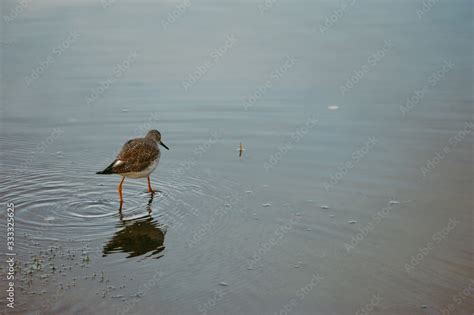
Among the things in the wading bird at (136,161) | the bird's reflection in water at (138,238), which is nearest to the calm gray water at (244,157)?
the bird's reflection in water at (138,238)

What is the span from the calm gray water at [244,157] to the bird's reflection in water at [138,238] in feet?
0.08

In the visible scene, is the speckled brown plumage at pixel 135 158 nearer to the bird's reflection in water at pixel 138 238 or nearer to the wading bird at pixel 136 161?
the wading bird at pixel 136 161

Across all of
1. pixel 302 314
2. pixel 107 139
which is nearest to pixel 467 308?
pixel 302 314

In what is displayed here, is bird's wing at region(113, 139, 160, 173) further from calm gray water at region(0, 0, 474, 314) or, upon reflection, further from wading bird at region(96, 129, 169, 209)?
calm gray water at region(0, 0, 474, 314)

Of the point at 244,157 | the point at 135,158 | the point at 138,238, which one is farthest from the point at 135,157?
the point at 244,157

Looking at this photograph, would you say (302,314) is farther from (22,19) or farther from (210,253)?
A: (22,19)

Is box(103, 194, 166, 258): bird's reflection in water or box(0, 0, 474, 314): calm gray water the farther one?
box(103, 194, 166, 258): bird's reflection in water

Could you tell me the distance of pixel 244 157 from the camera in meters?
9.32

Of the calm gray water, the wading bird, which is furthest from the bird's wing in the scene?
the calm gray water

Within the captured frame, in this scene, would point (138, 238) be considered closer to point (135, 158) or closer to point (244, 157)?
point (135, 158)

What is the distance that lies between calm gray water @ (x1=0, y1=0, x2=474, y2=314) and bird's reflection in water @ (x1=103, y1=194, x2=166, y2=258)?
2cm

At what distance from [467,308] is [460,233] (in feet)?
4.85

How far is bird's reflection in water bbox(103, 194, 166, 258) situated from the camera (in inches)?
268

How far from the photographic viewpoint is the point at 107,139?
9.86m
